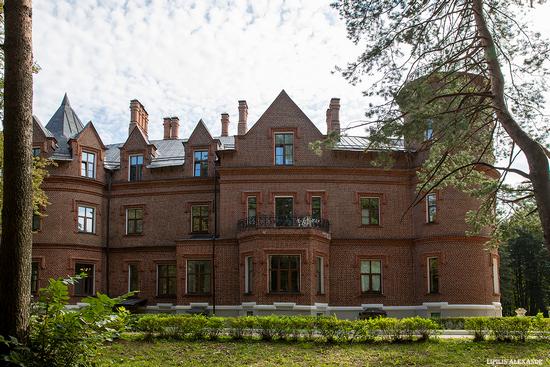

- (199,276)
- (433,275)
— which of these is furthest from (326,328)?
(199,276)

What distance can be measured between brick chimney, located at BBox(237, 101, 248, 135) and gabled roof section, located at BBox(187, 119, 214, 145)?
2147 millimetres

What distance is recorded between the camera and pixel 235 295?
26938mm

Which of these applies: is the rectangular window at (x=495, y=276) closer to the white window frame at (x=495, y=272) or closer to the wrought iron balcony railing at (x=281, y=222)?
the white window frame at (x=495, y=272)

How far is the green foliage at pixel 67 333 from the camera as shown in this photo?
705 cm

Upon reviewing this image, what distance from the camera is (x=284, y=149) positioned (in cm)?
2773

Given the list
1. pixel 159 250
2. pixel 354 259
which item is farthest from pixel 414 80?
pixel 159 250

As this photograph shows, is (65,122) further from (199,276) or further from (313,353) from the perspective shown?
(313,353)

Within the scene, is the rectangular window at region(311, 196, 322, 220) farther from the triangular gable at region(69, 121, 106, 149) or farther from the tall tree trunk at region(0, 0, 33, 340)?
the tall tree trunk at region(0, 0, 33, 340)

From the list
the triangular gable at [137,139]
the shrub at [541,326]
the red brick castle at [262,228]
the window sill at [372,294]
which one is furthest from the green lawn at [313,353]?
the triangular gable at [137,139]

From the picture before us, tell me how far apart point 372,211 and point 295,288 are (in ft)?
18.4

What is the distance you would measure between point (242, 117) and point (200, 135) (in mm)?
2842

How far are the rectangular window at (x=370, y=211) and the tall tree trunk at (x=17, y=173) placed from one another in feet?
69.1

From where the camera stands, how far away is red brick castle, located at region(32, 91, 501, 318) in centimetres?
2569

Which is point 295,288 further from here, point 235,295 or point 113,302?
point 113,302
